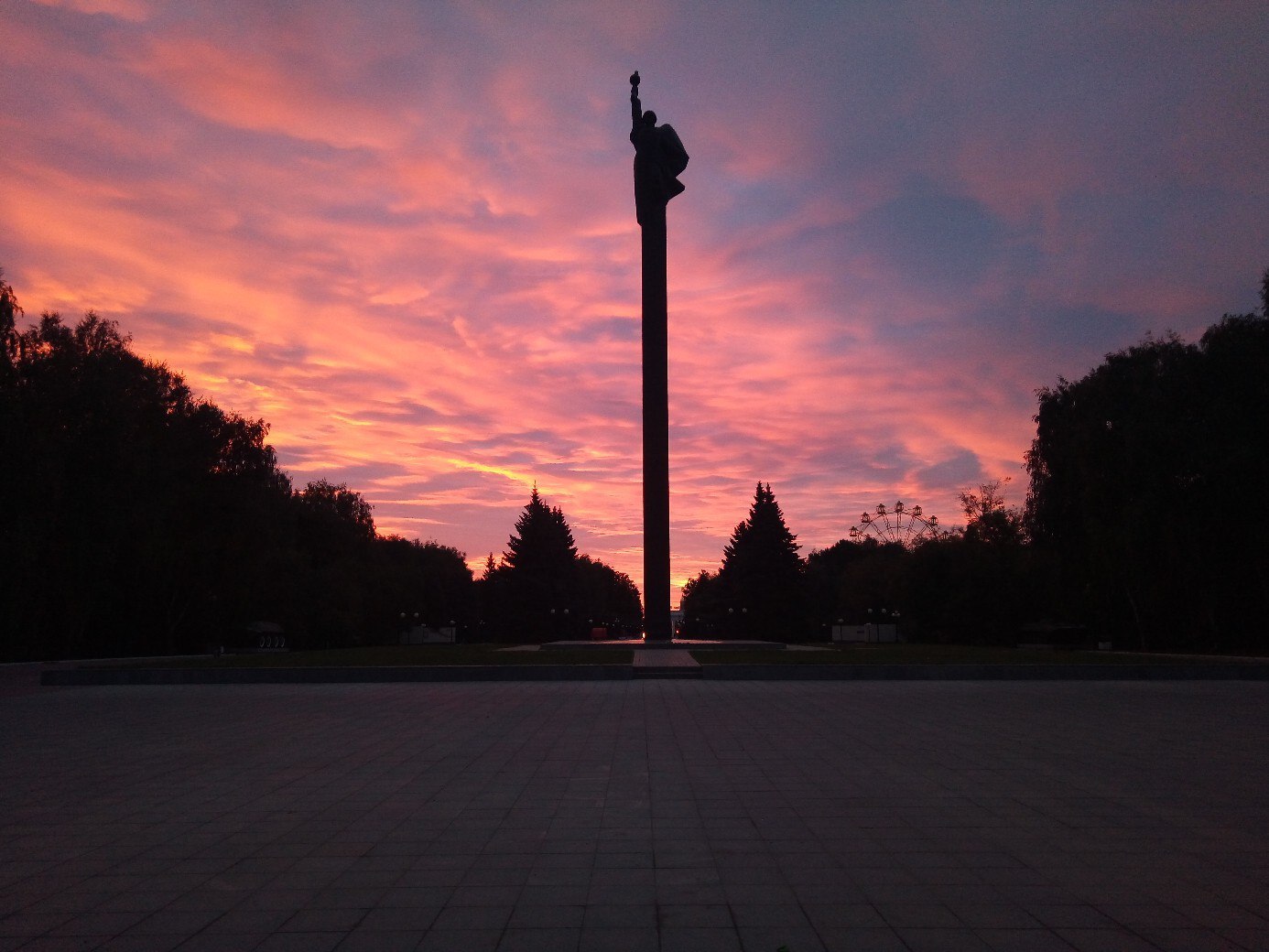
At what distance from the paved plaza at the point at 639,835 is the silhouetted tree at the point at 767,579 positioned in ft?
146

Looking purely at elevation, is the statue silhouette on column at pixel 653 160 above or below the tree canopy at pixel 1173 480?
above

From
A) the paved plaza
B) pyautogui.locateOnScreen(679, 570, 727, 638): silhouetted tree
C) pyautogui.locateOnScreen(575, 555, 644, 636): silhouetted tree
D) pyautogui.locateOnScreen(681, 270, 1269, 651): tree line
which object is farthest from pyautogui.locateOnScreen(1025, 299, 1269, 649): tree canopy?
pyautogui.locateOnScreen(575, 555, 644, 636): silhouetted tree

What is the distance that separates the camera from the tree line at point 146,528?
80.8 ft

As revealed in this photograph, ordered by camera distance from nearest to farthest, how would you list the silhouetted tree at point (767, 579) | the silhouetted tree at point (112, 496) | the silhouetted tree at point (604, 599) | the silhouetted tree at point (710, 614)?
the silhouetted tree at point (112, 496), the silhouetted tree at point (767, 579), the silhouetted tree at point (710, 614), the silhouetted tree at point (604, 599)

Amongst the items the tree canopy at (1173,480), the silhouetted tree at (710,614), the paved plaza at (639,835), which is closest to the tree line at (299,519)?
the tree canopy at (1173,480)

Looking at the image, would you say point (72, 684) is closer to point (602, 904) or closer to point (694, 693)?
point (694, 693)

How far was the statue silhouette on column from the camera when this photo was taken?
30.6m

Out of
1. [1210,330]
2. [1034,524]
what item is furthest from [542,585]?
[1210,330]

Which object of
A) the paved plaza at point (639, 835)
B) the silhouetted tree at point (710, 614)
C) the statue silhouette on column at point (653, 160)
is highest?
the statue silhouette on column at point (653, 160)

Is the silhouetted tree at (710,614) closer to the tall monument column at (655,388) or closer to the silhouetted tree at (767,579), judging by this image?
the silhouetted tree at (767,579)

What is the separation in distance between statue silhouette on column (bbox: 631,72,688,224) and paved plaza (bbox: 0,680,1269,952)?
22.5m

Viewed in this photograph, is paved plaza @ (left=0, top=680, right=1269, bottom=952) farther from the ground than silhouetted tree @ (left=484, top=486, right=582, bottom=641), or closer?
closer

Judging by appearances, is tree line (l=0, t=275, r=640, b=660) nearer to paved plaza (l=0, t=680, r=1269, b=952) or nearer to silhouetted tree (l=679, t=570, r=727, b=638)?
silhouetted tree (l=679, t=570, r=727, b=638)

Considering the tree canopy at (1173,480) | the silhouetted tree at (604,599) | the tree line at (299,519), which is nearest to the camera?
the tree line at (299,519)
